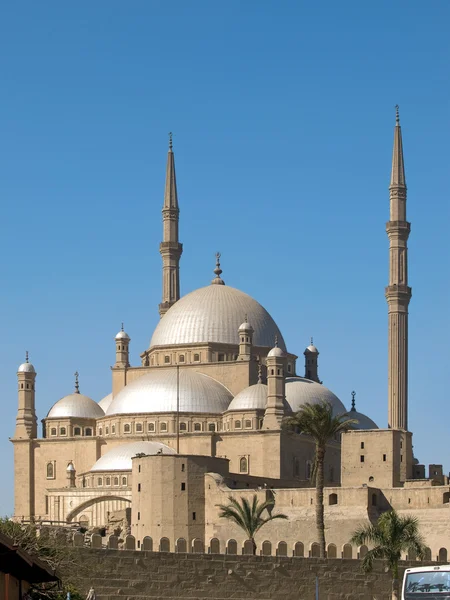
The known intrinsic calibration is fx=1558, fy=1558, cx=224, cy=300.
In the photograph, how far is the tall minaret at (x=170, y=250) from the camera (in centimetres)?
8706

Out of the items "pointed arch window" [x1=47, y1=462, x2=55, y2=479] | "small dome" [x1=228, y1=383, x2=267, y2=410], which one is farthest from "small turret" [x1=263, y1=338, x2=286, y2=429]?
"pointed arch window" [x1=47, y1=462, x2=55, y2=479]

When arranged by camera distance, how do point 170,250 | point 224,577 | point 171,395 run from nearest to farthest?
point 224,577
point 171,395
point 170,250

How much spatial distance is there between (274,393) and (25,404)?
565 inches

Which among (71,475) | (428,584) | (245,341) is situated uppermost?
(245,341)

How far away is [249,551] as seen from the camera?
44.3 meters

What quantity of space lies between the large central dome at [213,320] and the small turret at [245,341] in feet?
7.04

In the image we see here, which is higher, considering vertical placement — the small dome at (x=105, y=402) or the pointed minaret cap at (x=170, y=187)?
the pointed minaret cap at (x=170, y=187)

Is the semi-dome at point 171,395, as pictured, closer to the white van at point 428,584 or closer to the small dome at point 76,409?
the small dome at point 76,409

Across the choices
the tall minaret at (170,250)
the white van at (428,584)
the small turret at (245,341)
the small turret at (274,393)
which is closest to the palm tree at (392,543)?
the white van at (428,584)

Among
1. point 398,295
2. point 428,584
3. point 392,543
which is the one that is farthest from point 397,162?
point 428,584

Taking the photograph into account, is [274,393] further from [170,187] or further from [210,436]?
[170,187]

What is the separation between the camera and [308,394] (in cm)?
8019

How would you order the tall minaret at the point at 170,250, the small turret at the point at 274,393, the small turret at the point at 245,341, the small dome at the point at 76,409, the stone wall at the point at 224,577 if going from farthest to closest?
the tall minaret at the point at 170,250 < the small dome at the point at 76,409 < the small turret at the point at 245,341 < the small turret at the point at 274,393 < the stone wall at the point at 224,577

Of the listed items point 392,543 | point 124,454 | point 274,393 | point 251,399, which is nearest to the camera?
point 392,543
